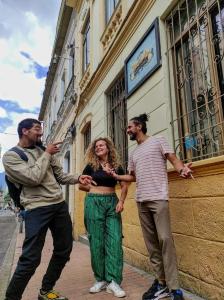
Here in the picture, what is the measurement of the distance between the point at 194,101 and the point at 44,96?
17.5m

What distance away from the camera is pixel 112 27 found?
6832 mm

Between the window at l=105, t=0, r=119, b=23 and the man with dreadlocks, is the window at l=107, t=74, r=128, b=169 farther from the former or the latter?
the man with dreadlocks

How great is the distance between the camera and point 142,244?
14.1ft

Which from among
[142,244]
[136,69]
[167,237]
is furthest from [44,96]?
[167,237]

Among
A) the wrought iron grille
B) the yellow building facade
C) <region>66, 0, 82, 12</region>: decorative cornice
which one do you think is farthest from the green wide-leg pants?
<region>66, 0, 82, 12</region>: decorative cornice

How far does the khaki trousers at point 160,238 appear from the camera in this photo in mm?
2797

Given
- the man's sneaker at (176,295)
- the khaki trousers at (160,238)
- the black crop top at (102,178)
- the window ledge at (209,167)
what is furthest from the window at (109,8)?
the man's sneaker at (176,295)

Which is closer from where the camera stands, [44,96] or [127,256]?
[127,256]

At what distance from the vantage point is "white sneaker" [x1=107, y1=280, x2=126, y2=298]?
3.11 metres

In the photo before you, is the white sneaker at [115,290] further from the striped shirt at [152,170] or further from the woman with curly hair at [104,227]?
the striped shirt at [152,170]

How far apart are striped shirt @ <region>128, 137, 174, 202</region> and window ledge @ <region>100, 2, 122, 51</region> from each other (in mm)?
4302

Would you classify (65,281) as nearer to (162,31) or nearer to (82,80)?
(162,31)

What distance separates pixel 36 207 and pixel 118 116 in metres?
3.87

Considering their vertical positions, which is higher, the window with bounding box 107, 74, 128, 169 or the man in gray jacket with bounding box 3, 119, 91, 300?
the window with bounding box 107, 74, 128, 169
